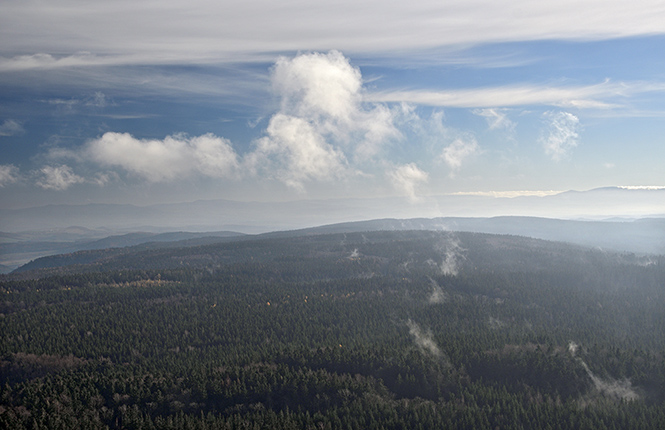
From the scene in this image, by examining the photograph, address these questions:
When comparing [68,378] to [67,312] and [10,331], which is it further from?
[67,312]

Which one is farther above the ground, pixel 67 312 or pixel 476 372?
pixel 67 312

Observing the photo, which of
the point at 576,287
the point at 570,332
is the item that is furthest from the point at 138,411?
the point at 576,287

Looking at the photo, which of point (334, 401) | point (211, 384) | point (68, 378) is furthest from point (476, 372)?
point (68, 378)

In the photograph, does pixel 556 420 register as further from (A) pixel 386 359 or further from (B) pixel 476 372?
(A) pixel 386 359

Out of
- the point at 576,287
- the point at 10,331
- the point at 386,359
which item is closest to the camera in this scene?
the point at 386,359

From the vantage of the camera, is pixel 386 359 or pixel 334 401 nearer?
pixel 334 401

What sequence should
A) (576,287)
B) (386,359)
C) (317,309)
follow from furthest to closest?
(576,287)
(317,309)
(386,359)
